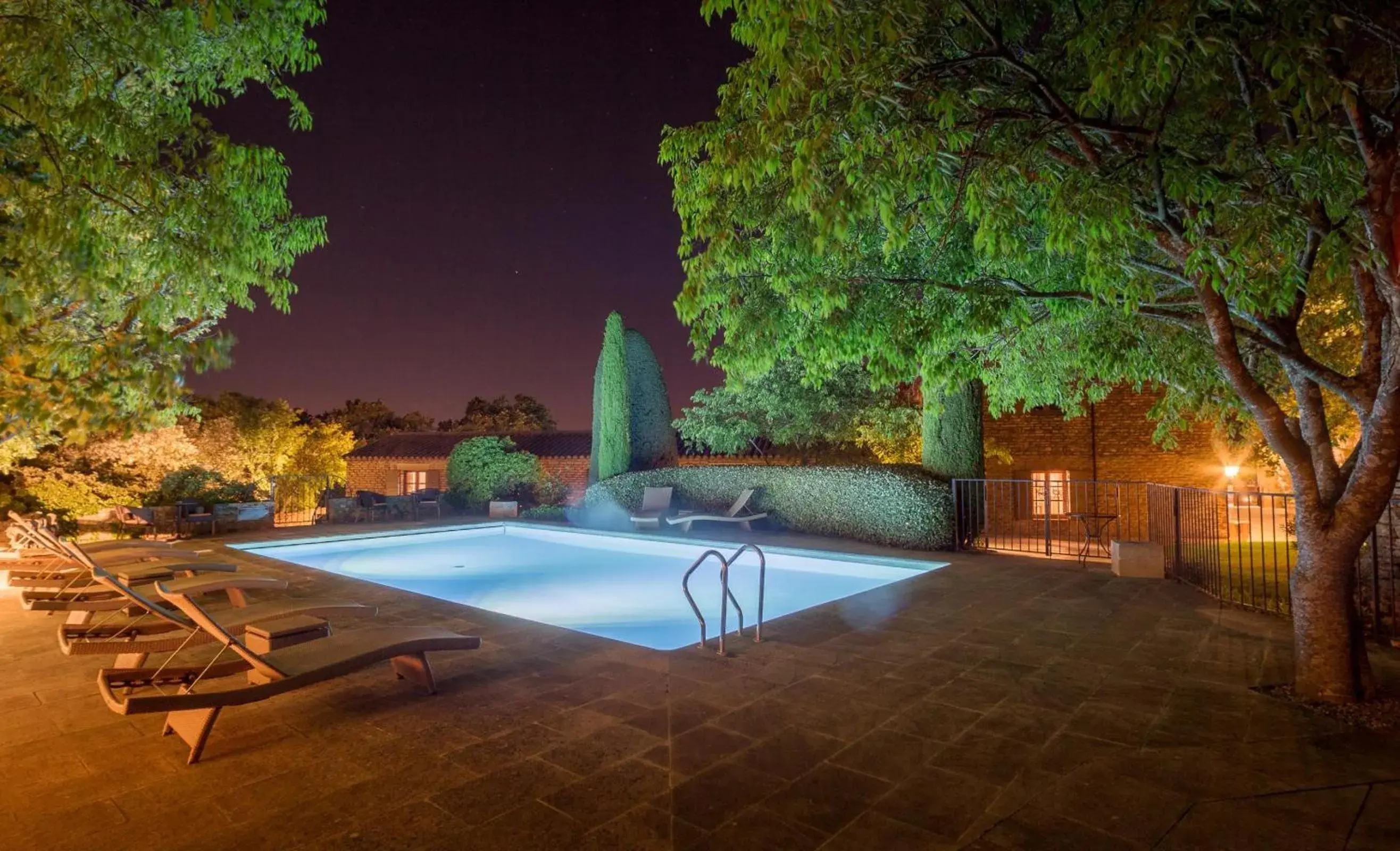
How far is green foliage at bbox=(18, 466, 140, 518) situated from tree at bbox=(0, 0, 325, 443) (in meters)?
11.1

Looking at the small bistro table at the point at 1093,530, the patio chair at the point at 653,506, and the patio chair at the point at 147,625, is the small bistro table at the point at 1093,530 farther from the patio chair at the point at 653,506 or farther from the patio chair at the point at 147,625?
the patio chair at the point at 147,625

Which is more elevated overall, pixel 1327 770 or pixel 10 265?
A: pixel 10 265

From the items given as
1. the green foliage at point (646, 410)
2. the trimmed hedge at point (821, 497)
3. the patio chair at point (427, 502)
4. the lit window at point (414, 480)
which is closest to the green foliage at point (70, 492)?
the patio chair at point (427, 502)

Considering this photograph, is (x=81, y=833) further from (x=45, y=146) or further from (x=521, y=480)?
(x=521, y=480)

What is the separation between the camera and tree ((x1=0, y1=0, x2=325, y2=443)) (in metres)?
3.84

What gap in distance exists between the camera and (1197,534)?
8.66 m

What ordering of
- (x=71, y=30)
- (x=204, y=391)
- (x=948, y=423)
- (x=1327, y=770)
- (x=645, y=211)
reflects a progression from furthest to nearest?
(x=204, y=391)
(x=948, y=423)
(x=645, y=211)
(x=71, y=30)
(x=1327, y=770)

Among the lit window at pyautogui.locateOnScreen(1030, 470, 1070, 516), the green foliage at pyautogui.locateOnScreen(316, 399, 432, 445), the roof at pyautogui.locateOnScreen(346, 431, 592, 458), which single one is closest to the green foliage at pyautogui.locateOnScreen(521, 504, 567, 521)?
the roof at pyautogui.locateOnScreen(346, 431, 592, 458)

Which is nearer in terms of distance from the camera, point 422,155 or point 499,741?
point 499,741

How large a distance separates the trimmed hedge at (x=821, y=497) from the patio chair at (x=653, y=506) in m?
0.43

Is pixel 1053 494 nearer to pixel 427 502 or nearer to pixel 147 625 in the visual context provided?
pixel 427 502

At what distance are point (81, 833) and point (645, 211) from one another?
33.0ft

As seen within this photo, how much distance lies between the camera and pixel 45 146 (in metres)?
3.77

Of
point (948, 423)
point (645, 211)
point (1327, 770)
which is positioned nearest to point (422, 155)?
point (645, 211)
